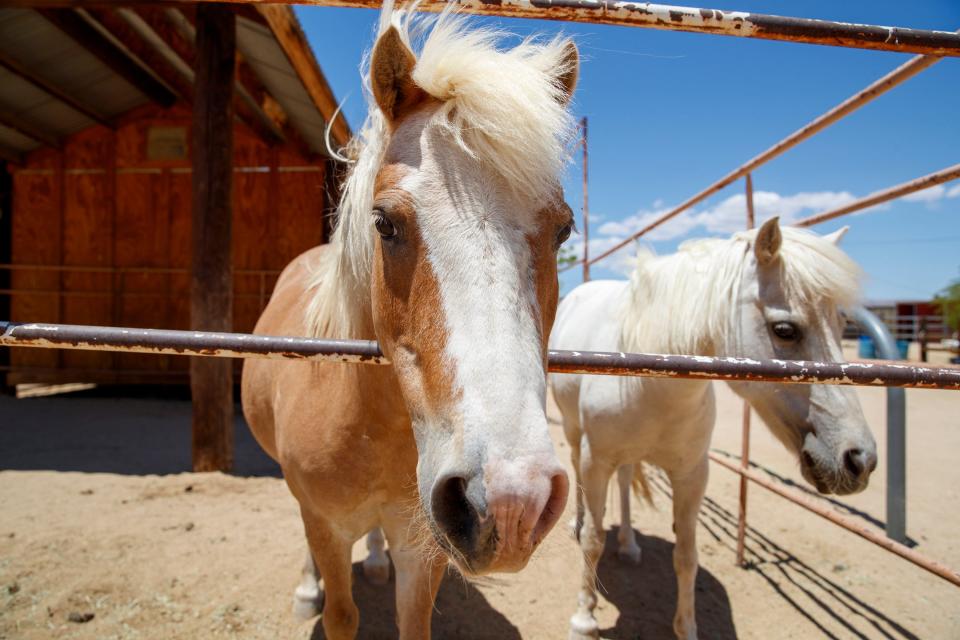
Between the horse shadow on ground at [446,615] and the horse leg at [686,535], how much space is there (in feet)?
2.73

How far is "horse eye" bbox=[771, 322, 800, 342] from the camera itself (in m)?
2.12

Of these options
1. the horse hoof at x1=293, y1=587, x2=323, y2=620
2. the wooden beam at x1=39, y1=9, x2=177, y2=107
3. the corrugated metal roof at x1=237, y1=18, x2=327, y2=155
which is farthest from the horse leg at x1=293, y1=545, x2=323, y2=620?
the wooden beam at x1=39, y1=9, x2=177, y2=107

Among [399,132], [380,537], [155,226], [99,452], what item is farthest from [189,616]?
[155,226]

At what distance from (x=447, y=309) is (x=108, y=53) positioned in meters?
7.77

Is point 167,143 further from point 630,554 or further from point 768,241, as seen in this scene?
point 768,241

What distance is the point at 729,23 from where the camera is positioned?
1249mm

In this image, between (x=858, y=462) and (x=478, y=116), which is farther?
(x=858, y=462)

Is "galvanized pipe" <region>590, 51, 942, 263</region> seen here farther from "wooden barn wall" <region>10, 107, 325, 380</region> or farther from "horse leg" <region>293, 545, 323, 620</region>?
A: "wooden barn wall" <region>10, 107, 325, 380</region>

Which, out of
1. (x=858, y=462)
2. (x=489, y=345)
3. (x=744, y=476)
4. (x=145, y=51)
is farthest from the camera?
(x=145, y=51)

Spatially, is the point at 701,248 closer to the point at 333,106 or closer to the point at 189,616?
the point at 189,616

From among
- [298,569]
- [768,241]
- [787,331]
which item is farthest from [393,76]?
[298,569]

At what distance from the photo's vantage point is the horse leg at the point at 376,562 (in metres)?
2.91

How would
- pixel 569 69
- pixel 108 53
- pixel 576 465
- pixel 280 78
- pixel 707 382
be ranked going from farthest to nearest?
pixel 280 78 < pixel 108 53 < pixel 576 465 < pixel 707 382 < pixel 569 69

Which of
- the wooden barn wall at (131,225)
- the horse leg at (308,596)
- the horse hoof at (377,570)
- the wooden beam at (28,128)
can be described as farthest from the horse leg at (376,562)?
the wooden beam at (28,128)
